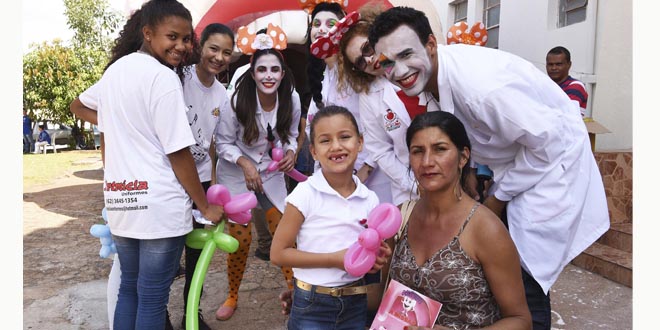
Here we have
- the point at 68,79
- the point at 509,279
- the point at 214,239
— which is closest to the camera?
the point at 509,279

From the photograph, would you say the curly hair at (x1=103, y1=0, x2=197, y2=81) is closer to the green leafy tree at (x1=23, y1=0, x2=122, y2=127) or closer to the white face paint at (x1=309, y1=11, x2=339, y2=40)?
the white face paint at (x1=309, y1=11, x2=339, y2=40)

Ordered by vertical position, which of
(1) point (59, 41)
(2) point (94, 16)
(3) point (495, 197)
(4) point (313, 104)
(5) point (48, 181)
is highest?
(2) point (94, 16)

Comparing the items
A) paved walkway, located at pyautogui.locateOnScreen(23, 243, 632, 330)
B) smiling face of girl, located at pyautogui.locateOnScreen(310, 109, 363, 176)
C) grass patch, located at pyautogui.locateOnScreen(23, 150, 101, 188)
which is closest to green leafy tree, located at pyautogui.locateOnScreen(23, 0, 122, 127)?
grass patch, located at pyautogui.locateOnScreen(23, 150, 101, 188)

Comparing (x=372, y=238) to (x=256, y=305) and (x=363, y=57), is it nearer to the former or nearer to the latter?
(x=363, y=57)

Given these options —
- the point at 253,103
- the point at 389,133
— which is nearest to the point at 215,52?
the point at 253,103

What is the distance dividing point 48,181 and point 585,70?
10.6 m

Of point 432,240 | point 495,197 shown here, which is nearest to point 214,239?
point 432,240

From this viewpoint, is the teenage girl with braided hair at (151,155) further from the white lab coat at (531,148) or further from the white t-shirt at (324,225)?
the white lab coat at (531,148)

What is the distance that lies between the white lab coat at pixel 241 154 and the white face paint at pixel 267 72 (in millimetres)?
150

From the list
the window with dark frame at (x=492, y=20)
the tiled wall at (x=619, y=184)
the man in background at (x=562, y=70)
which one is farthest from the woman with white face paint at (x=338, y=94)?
the window with dark frame at (x=492, y=20)

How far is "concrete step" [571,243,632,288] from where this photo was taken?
394cm

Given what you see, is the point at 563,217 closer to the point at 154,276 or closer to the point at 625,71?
the point at 154,276

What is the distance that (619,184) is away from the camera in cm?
460

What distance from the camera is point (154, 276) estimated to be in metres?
2.23
